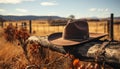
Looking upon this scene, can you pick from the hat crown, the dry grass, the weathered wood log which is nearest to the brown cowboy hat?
the hat crown

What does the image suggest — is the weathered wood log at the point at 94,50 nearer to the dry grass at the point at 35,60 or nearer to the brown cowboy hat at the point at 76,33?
the brown cowboy hat at the point at 76,33

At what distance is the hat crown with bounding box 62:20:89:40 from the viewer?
5.99 meters

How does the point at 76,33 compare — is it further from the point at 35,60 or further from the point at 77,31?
the point at 35,60

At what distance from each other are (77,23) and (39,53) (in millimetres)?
2072

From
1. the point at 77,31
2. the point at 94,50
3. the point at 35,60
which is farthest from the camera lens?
the point at 35,60

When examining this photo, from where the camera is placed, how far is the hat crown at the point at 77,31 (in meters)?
5.99

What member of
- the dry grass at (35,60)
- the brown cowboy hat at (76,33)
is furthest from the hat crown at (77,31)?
the dry grass at (35,60)

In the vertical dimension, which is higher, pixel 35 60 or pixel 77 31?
pixel 77 31

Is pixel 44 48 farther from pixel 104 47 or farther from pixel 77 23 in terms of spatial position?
pixel 104 47

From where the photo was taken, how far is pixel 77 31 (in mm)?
6023

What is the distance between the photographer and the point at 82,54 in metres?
5.30

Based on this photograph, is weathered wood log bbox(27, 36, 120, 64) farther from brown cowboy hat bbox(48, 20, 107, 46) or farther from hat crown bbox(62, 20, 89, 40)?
hat crown bbox(62, 20, 89, 40)

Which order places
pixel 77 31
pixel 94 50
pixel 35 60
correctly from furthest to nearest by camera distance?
pixel 35 60 < pixel 77 31 < pixel 94 50

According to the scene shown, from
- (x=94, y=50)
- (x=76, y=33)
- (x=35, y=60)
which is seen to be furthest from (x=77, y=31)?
(x=35, y=60)
